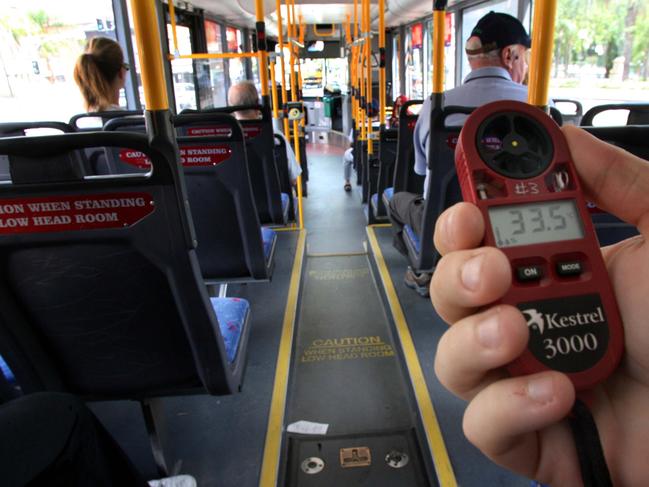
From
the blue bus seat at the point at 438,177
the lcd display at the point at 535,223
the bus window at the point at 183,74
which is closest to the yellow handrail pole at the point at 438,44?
the blue bus seat at the point at 438,177

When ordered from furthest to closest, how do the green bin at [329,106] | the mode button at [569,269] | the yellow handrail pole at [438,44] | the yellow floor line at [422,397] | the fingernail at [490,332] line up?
the green bin at [329,106] → the yellow handrail pole at [438,44] → the yellow floor line at [422,397] → the mode button at [569,269] → the fingernail at [490,332]

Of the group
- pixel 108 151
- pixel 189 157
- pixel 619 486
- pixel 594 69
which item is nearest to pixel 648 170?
pixel 619 486

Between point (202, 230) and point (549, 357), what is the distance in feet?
7.33

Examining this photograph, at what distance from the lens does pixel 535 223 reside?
735 millimetres

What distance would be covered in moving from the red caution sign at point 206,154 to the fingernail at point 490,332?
6.42ft

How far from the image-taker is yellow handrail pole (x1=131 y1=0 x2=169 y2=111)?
4.15 ft

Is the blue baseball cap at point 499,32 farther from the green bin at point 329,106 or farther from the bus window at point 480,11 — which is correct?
the green bin at point 329,106

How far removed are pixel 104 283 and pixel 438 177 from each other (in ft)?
5.69

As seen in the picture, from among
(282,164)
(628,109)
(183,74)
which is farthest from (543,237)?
(183,74)

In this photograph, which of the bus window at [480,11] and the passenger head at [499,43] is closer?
the passenger head at [499,43]

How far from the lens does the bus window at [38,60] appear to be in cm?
372

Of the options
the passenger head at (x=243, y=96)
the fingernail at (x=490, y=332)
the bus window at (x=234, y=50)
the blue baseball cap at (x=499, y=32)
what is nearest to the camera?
the fingernail at (x=490, y=332)

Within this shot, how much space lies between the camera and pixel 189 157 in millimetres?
2396

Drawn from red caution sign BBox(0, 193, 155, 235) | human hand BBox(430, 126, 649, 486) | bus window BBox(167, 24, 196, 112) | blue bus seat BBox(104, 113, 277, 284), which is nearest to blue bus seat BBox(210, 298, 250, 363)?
blue bus seat BBox(104, 113, 277, 284)
